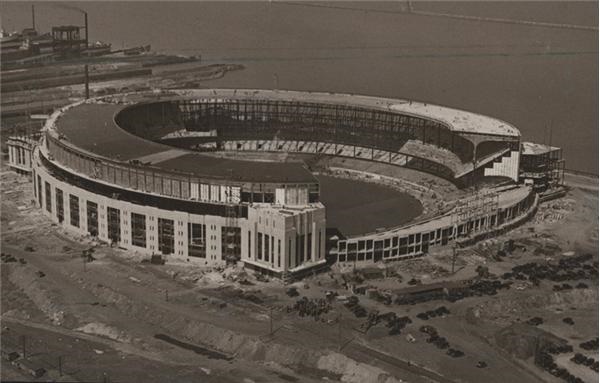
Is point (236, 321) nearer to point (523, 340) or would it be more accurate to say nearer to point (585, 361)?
point (523, 340)

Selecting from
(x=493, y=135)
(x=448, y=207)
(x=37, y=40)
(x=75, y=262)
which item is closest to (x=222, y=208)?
(x=75, y=262)

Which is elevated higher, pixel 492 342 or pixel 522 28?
pixel 522 28

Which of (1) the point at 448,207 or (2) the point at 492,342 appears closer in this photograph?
(2) the point at 492,342

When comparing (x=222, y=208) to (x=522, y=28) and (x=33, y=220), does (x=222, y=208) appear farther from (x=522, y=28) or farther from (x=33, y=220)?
(x=522, y=28)

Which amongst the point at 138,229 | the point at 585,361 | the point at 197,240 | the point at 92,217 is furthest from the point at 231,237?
the point at 585,361

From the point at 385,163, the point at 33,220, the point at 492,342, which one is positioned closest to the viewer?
the point at 492,342

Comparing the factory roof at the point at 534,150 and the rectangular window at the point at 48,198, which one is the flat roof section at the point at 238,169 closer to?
the rectangular window at the point at 48,198

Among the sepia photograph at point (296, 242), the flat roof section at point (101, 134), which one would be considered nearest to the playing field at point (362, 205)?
the sepia photograph at point (296, 242)
